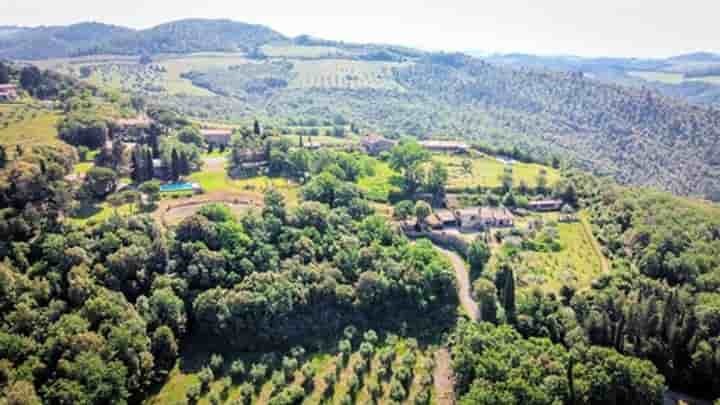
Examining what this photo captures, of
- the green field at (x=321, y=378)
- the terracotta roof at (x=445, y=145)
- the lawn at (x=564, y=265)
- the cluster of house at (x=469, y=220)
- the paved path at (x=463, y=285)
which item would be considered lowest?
the green field at (x=321, y=378)

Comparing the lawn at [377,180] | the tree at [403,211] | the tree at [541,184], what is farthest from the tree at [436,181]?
the tree at [541,184]

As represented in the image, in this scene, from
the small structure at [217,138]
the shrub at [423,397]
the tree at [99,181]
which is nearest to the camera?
the shrub at [423,397]

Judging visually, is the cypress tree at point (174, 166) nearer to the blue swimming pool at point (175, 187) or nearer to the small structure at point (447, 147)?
the blue swimming pool at point (175, 187)

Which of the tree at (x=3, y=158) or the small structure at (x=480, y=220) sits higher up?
the tree at (x=3, y=158)

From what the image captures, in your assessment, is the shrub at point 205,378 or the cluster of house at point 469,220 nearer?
the shrub at point 205,378

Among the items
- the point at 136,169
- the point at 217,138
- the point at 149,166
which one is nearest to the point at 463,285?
the point at 149,166

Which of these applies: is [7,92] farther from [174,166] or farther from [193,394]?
[193,394]

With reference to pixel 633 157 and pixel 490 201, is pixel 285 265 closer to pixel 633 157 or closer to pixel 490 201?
pixel 490 201
